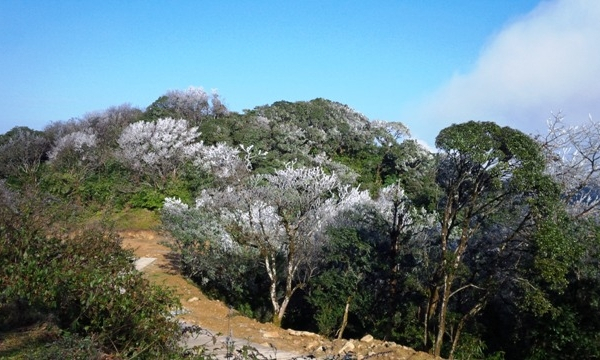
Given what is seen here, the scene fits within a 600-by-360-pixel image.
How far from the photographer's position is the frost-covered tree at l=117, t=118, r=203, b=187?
26828 millimetres

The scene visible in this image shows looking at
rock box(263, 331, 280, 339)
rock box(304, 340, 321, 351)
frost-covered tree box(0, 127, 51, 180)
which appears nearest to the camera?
rock box(304, 340, 321, 351)

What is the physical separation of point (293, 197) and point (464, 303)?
14.6 feet

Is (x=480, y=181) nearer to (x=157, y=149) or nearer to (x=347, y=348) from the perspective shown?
(x=347, y=348)

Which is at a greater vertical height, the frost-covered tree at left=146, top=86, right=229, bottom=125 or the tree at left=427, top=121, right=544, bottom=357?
the frost-covered tree at left=146, top=86, right=229, bottom=125

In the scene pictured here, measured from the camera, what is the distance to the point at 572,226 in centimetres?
943

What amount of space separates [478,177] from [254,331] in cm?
523

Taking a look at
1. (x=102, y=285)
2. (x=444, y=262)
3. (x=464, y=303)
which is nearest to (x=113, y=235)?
(x=102, y=285)

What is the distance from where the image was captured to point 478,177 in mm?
9320

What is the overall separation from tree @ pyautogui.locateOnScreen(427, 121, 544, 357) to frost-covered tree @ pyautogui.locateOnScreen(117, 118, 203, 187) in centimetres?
1898

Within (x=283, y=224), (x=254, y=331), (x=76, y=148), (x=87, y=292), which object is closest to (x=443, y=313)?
(x=254, y=331)

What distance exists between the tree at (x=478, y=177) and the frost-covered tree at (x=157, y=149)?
19.0 m

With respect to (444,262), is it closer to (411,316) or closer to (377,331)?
(411,316)

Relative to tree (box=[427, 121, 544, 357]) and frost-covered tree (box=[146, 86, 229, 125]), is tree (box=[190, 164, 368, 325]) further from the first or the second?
frost-covered tree (box=[146, 86, 229, 125])

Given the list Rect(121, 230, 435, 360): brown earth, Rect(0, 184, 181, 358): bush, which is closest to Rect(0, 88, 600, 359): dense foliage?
Rect(0, 184, 181, 358): bush
